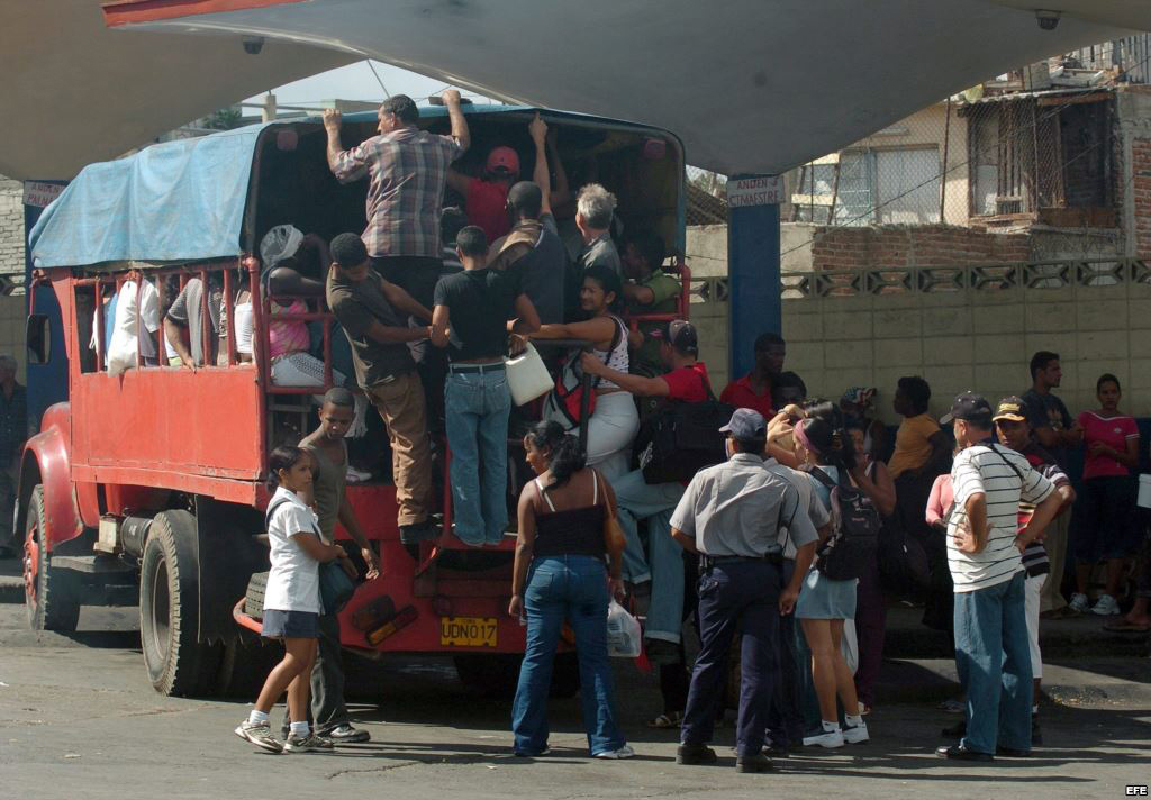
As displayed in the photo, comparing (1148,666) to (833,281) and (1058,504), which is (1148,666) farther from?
(833,281)

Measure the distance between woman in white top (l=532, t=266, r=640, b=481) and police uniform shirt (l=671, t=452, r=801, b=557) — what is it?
A: 51.1 inches

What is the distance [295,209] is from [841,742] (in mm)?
4168

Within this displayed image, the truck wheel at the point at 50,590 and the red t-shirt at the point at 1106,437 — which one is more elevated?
the red t-shirt at the point at 1106,437

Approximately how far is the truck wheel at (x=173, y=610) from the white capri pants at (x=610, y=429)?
2162 mm

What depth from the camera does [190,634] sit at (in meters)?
9.87

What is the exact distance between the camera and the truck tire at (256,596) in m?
8.84

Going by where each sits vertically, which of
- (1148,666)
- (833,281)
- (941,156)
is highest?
(941,156)

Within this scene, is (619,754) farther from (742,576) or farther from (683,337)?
(683,337)

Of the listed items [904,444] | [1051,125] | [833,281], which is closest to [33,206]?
[833,281]

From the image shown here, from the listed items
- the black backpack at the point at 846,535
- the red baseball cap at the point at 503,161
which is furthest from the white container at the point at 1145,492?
the red baseball cap at the point at 503,161

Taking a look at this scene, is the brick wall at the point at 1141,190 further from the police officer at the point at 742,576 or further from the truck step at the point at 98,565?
the police officer at the point at 742,576

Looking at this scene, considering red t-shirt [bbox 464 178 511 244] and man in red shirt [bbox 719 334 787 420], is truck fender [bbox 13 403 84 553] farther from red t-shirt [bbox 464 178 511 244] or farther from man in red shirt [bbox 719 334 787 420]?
man in red shirt [bbox 719 334 787 420]

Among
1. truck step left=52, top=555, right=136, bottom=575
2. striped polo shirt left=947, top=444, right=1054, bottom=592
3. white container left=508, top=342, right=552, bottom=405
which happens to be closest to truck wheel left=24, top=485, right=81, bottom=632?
truck step left=52, top=555, right=136, bottom=575

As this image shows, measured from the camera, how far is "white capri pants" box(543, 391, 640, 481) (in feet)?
31.0
